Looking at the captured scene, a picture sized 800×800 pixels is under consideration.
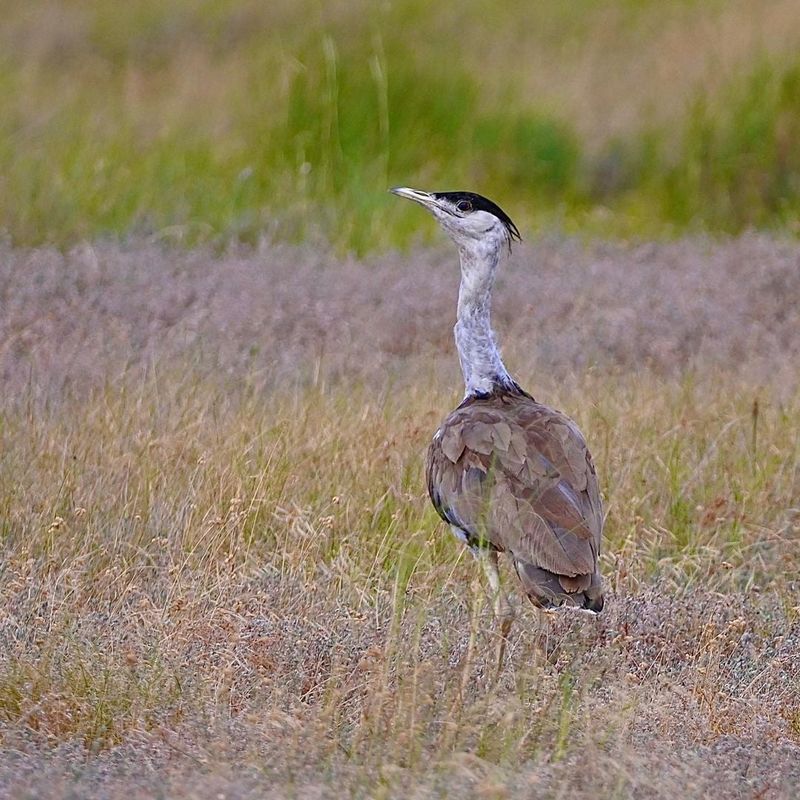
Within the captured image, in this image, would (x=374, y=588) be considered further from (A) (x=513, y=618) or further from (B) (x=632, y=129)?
(B) (x=632, y=129)

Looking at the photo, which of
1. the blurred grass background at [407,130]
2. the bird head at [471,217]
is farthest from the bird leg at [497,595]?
the blurred grass background at [407,130]

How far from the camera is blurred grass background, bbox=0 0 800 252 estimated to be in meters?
9.71

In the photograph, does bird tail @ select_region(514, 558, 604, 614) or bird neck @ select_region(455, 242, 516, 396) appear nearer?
bird tail @ select_region(514, 558, 604, 614)

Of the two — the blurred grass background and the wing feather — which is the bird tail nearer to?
the wing feather

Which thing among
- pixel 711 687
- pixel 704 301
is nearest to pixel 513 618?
pixel 711 687

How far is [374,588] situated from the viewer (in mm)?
5020

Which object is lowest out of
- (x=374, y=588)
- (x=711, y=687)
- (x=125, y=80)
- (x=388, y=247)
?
(x=125, y=80)

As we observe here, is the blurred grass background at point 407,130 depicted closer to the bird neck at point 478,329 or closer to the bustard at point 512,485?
the bird neck at point 478,329

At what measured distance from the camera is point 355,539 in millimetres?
5258

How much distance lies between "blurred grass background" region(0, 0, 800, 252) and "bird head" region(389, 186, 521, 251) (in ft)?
12.9

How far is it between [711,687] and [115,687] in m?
1.46

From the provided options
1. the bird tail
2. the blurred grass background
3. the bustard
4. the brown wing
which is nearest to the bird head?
the bustard

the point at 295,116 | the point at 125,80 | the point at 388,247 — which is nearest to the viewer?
the point at 388,247

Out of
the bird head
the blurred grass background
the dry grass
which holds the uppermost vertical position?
the bird head
